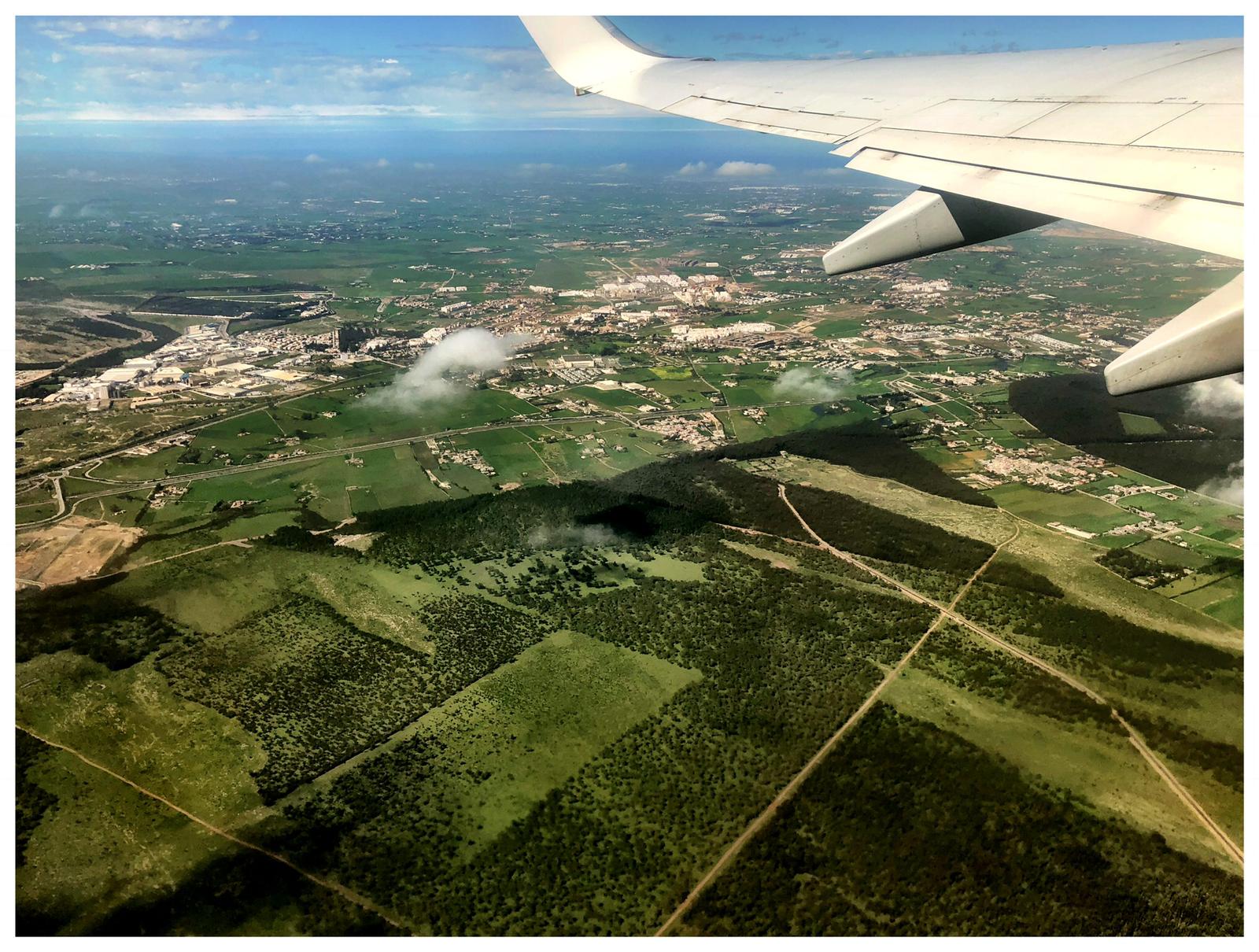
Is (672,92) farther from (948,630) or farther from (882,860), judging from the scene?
(948,630)

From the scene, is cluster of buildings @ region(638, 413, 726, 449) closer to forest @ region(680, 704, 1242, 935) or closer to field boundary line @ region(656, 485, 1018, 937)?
field boundary line @ region(656, 485, 1018, 937)

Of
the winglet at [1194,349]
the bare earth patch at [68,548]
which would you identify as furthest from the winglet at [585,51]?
the bare earth patch at [68,548]

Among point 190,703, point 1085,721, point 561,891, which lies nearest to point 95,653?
point 190,703

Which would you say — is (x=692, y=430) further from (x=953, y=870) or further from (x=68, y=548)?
(x=68, y=548)

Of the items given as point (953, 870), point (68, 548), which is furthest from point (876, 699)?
point (68, 548)

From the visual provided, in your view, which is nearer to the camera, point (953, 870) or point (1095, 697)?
point (953, 870)
